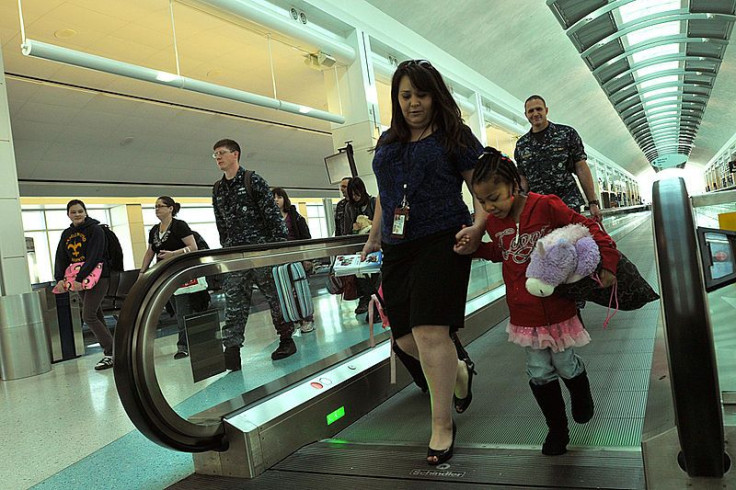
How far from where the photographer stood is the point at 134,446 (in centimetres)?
350

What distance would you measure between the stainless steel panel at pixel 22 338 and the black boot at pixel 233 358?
4.50 metres

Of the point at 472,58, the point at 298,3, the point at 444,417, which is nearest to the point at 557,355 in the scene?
the point at 444,417

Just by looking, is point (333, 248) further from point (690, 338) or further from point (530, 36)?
point (530, 36)

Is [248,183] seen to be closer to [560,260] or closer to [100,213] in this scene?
[560,260]

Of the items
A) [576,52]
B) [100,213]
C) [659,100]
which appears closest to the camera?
[576,52]

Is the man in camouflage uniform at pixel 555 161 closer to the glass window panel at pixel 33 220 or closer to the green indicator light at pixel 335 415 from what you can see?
the green indicator light at pixel 335 415

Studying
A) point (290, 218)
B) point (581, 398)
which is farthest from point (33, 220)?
point (581, 398)

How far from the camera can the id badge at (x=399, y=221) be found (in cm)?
242

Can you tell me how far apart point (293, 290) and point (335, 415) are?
761mm

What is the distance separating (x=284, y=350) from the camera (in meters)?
3.43

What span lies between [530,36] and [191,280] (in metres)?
15.0

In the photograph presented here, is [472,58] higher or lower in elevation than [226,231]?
higher

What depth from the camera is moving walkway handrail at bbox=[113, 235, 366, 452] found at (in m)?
2.42

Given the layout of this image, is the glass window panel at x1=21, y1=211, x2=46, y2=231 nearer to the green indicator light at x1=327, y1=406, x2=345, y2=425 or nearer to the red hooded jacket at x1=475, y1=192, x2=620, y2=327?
the green indicator light at x1=327, y1=406, x2=345, y2=425
